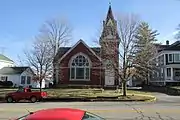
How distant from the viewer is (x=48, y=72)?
162ft

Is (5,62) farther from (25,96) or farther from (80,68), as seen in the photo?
(25,96)

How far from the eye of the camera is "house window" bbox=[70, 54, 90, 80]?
5462 cm

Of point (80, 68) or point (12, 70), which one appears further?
→ point (12, 70)

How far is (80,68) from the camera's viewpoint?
5481 centimetres

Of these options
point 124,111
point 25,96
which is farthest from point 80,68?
point 124,111

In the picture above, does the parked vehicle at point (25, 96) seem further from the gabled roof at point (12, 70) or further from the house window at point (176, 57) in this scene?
the gabled roof at point (12, 70)

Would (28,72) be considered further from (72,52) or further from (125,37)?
(125,37)

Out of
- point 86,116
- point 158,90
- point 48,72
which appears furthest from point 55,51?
point 86,116

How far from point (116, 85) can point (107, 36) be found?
576 inches

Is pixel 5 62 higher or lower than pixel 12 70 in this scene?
higher

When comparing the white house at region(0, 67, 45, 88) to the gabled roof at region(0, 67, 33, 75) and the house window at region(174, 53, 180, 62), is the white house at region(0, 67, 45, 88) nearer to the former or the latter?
the gabled roof at region(0, 67, 33, 75)

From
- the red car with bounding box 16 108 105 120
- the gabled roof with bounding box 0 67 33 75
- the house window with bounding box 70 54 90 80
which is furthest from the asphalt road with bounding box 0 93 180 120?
the gabled roof with bounding box 0 67 33 75

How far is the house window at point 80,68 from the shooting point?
54.6m

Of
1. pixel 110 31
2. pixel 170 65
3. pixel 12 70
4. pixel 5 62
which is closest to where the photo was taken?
pixel 110 31
